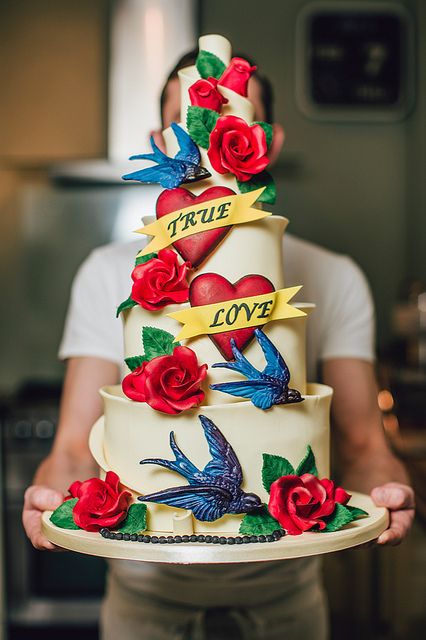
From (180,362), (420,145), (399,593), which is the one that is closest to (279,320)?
(180,362)

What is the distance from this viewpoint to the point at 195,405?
38.3 inches

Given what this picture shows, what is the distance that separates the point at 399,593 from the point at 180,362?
1630mm

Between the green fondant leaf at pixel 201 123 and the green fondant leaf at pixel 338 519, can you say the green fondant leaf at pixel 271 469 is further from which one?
the green fondant leaf at pixel 201 123

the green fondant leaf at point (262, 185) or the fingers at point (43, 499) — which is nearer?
the green fondant leaf at point (262, 185)

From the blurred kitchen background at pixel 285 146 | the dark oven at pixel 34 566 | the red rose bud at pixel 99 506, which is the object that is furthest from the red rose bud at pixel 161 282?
the blurred kitchen background at pixel 285 146

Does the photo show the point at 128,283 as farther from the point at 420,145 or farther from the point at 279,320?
the point at 420,145

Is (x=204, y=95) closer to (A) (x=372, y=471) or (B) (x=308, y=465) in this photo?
(B) (x=308, y=465)

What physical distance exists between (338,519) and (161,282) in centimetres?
37

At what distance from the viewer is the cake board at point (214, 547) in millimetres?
910

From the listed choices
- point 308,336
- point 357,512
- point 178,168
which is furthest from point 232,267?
point 308,336

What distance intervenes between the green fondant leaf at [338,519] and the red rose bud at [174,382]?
222 millimetres

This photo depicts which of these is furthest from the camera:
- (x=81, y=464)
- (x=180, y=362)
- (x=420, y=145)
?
(x=420, y=145)

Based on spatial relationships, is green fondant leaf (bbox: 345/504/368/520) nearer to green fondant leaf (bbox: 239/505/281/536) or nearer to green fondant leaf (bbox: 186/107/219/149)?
green fondant leaf (bbox: 239/505/281/536)

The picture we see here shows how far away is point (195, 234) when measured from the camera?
1.00 metres
